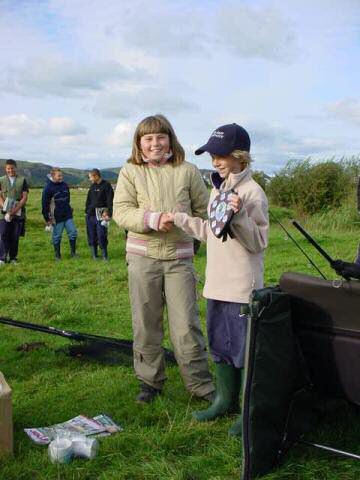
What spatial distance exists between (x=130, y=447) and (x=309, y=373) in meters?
1.17

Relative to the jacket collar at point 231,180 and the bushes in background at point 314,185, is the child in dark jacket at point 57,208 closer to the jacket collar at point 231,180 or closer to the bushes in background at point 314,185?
the jacket collar at point 231,180

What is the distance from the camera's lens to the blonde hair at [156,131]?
4270mm

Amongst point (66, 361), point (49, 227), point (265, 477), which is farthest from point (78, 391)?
point (49, 227)

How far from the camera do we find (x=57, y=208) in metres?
13.0

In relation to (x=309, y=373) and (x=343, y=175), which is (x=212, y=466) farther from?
(x=343, y=175)

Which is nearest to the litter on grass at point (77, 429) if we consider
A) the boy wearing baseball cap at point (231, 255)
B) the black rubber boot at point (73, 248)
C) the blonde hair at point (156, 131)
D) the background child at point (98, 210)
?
the boy wearing baseball cap at point (231, 255)

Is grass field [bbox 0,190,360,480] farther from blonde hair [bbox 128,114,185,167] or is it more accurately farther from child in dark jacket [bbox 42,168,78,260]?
child in dark jacket [bbox 42,168,78,260]

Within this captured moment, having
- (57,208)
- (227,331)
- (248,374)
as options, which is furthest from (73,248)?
(248,374)

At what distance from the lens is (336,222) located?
19984 mm

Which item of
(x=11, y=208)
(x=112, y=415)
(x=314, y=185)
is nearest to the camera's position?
(x=112, y=415)

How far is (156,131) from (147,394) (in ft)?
5.98

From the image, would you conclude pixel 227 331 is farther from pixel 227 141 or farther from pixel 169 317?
pixel 227 141

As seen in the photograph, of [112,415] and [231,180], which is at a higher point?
[231,180]

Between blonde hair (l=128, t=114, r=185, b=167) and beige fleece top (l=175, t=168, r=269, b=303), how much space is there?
0.62 metres
